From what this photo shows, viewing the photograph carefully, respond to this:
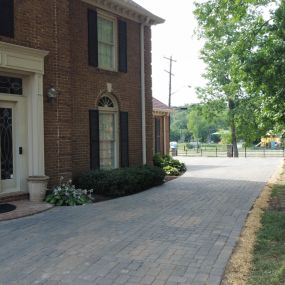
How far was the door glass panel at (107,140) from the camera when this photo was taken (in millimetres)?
13172

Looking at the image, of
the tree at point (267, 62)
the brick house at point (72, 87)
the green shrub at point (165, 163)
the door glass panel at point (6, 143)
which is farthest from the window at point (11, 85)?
the green shrub at point (165, 163)

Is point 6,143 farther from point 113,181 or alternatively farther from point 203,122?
point 203,122

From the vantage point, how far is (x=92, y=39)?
12.5 m

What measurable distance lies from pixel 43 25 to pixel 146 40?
218 inches

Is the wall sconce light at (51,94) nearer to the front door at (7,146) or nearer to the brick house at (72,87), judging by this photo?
the brick house at (72,87)

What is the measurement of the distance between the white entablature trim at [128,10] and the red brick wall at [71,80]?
265mm

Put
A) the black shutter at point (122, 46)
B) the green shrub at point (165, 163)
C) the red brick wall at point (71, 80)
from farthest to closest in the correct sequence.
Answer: the green shrub at point (165, 163), the black shutter at point (122, 46), the red brick wall at point (71, 80)

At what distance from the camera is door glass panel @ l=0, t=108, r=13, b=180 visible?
31.8ft

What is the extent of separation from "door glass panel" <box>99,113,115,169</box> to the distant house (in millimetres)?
7945

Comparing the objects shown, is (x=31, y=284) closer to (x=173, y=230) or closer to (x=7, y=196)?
(x=173, y=230)

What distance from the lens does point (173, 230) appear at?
23.4 feet

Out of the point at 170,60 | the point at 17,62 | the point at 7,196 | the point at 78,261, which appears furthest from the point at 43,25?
the point at 170,60

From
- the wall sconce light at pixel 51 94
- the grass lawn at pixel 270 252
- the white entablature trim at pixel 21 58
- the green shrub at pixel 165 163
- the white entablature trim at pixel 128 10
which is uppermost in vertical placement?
the white entablature trim at pixel 128 10

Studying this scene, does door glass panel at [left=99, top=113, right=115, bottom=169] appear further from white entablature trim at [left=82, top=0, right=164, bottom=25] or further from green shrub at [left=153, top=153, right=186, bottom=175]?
green shrub at [left=153, top=153, right=186, bottom=175]
